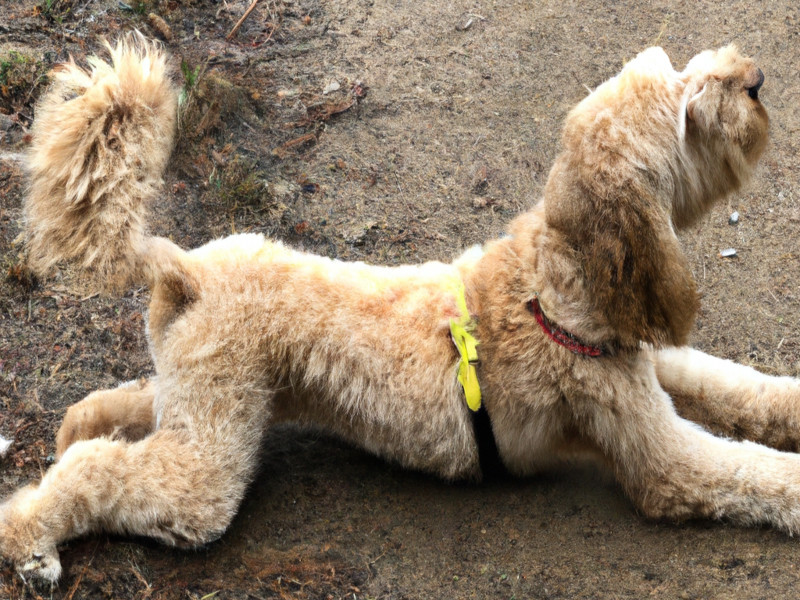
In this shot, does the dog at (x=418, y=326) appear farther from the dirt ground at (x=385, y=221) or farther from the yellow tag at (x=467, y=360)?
the dirt ground at (x=385, y=221)

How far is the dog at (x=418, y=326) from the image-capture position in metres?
3.39

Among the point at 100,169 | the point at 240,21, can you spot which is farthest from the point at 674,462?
the point at 240,21

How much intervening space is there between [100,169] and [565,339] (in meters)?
2.29

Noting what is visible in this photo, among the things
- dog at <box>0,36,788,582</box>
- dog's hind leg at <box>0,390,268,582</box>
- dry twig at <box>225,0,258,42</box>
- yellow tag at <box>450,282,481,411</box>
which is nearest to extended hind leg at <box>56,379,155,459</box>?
dog at <box>0,36,788,582</box>

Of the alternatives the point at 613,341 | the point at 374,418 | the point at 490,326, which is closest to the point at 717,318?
the point at 613,341

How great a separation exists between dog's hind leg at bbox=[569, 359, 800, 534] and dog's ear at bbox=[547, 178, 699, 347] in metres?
0.29

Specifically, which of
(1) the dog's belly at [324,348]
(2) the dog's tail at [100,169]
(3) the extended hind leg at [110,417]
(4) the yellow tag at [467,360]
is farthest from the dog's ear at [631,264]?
(3) the extended hind leg at [110,417]

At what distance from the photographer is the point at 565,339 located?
3.66 metres

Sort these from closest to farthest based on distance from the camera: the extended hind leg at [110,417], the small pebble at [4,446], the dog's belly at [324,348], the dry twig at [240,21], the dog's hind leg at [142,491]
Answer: the dog's hind leg at [142,491] → the dog's belly at [324,348] → the extended hind leg at [110,417] → the small pebble at [4,446] → the dry twig at [240,21]

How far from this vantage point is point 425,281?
400 cm

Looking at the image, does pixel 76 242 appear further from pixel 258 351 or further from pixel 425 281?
→ pixel 425 281

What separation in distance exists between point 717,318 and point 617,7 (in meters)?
3.18

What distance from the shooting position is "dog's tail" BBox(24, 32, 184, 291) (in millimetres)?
3451

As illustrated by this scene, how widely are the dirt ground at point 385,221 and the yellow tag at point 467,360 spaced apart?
70 cm
